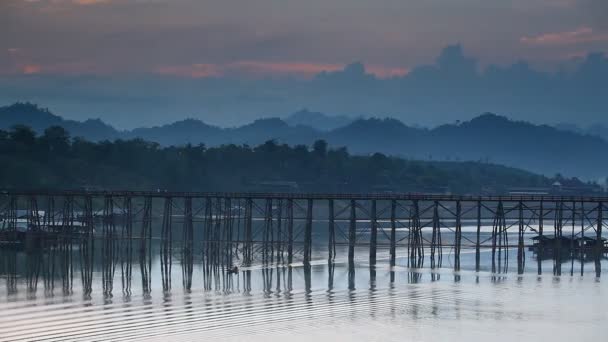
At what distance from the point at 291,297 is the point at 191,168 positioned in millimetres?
96786

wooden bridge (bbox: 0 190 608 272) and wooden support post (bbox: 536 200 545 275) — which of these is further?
wooden bridge (bbox: 0 190 608 272)

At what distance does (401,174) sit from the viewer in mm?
173625

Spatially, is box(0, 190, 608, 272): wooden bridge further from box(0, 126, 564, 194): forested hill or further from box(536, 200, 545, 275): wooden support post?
box(0, 126, 564, 194): forested hill

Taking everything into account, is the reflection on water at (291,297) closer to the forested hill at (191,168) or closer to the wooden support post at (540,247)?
the wooden support post at (540,247)

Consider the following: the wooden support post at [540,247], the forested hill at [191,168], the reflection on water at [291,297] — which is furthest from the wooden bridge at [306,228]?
→ the forested hill at [191,168]

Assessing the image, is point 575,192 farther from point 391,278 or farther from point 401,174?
point 391,278

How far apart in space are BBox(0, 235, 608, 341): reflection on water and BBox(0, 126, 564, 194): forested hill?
57.4 meters

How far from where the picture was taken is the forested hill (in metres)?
130

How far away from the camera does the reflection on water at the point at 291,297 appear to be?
44219 mm

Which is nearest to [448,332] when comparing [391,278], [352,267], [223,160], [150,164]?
[391,278]

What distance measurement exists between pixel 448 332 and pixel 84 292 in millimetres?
18400

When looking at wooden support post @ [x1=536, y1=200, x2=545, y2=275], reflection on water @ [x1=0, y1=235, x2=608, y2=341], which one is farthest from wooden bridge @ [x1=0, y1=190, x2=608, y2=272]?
reflection on water @ [x1=0, y1=235, x2=608, y2=341]

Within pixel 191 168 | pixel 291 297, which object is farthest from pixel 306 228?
pixel 191 168

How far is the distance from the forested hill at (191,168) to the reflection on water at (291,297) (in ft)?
188
